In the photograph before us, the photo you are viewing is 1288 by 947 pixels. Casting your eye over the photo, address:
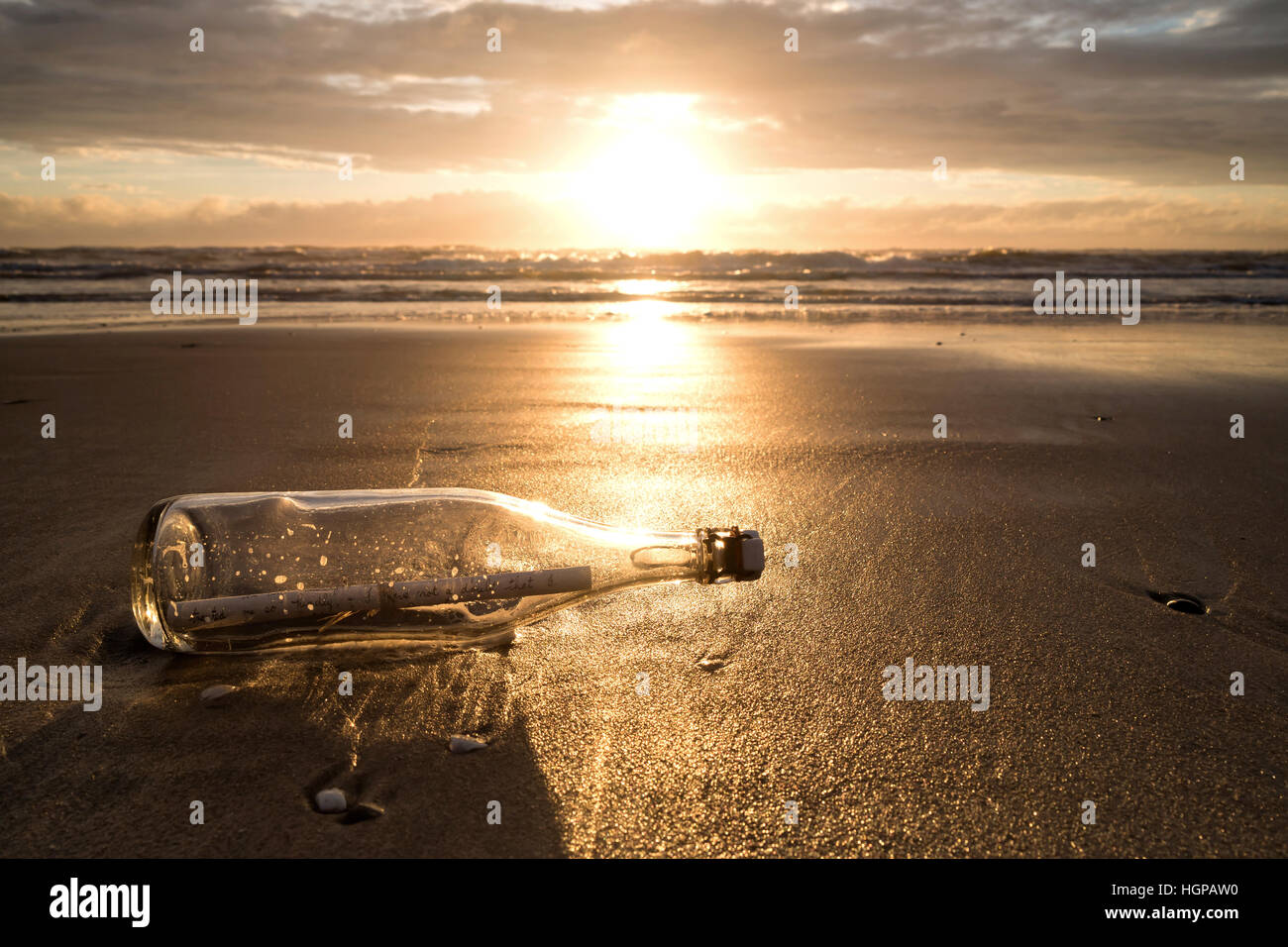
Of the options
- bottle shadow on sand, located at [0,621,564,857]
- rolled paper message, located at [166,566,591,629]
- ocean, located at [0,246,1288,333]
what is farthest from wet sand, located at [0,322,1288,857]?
ocean, located at [0,246,1288,333]

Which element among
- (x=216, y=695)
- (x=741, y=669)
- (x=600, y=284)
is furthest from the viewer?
(x=600, y=284)

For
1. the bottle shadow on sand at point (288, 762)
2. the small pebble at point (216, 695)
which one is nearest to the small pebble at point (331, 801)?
the bottle shadow on sand at point (288, 762)

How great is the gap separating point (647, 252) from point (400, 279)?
42.7 feet

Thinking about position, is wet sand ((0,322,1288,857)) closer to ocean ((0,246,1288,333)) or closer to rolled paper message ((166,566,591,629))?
rolled paper message ((166,566,591,629))

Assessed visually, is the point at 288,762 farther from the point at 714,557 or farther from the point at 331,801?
the point at 714,557

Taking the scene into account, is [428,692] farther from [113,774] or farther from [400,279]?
[400,279]

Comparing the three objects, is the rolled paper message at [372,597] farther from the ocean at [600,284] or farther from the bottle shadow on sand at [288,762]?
the ocean at [600,284]

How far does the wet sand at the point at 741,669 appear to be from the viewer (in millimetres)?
1217

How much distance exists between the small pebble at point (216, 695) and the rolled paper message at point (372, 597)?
0.40 ft

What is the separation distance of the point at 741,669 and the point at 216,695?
1005mm

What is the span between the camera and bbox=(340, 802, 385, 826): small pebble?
1.22 meters

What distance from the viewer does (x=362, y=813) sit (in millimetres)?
1227

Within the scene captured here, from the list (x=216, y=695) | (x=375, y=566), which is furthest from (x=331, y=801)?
(x=375, y=566)
